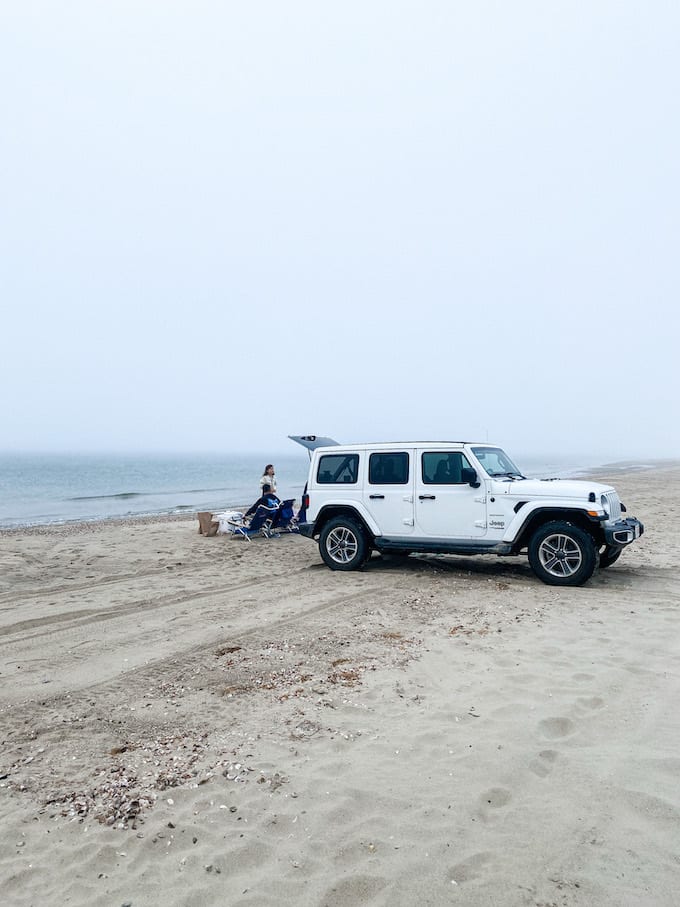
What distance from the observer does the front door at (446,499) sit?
29.9 feet

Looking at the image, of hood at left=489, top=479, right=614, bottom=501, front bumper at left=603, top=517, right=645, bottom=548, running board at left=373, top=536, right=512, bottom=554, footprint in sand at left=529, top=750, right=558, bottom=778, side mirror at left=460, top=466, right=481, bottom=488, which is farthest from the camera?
side mirror at left=460, top=466, right=481, bottom=488

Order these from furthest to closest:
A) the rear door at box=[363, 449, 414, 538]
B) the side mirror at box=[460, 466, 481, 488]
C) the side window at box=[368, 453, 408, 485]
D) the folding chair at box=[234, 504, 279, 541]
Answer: the folding chair at box=[234, 504, 279, 541]
the side window at box=[368, 453, 408, 485]
the rear door at box=[363, 449, 414, 538]
the side mirror at box=[460, 466, 481, 488]

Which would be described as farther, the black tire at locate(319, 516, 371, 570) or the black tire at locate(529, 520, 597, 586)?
the black tire at locate(319, 516, 371, 570)

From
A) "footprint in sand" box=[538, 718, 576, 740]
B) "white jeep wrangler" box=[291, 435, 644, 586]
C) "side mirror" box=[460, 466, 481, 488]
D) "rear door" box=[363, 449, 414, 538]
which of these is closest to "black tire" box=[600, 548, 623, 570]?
"white jeep wrangler" box=[291, 435, 644, 586]

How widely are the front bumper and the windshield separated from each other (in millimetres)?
1559

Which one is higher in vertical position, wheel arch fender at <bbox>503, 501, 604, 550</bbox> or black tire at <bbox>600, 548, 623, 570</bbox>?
wheel arch fender at <bbox>503, 501, 604, 550</bbox>

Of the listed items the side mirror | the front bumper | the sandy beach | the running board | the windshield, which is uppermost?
the windshield

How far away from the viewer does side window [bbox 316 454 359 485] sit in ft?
33.2

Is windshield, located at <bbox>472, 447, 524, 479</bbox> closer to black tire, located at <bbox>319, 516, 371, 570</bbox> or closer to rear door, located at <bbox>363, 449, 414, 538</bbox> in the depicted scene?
rear door, located at <bbox>363, 449, 414, 538</bbox>

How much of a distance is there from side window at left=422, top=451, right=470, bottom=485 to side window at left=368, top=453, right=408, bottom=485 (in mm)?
333

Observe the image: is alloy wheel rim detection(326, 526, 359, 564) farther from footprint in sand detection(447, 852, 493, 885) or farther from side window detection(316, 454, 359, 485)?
footprint in sand detection(447, 852, 493, 885)

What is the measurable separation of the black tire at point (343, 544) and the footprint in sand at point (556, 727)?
18.5ft

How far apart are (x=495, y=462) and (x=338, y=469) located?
2.43 meters

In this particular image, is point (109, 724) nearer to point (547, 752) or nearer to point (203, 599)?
point (547, 752)
